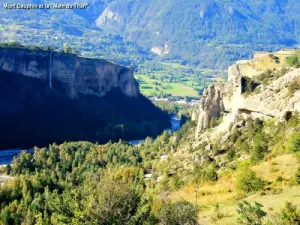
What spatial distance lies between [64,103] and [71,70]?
36.2 ft

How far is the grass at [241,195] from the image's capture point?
2956 cm

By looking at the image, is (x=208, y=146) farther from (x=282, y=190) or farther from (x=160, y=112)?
(x=160, y=112)

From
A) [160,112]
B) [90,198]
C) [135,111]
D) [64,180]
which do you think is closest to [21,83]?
[135,111]

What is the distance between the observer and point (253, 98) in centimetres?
6272

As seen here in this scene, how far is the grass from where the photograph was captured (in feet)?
97.0

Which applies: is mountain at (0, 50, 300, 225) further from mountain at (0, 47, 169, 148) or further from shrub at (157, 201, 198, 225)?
mountain at (0, 47, 169, 148)

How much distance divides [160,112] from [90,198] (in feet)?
463

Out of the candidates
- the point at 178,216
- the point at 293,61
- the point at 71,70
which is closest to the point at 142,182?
the point at 293,61

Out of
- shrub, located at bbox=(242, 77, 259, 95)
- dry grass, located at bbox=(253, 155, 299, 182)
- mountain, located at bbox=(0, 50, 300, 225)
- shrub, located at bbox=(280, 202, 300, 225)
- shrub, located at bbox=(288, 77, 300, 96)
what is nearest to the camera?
Result: shrub, located at bbox=(280, 202, 300, 225)

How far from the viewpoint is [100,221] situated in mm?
23938

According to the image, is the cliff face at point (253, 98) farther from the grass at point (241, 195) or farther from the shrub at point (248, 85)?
the grass at point (241, 195)

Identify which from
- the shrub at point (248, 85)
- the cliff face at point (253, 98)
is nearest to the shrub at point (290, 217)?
the cliff face at point (253, 98)

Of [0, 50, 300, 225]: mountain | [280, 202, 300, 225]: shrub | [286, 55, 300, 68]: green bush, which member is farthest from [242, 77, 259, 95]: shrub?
[280, 202, 300, 225]: shrub

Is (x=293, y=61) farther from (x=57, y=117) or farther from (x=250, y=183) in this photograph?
(x=57, y=117)
